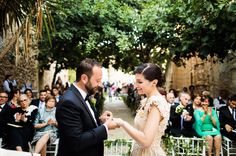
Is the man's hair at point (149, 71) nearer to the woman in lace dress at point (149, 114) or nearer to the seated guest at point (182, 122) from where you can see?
the woman in lace dress at point (149, 114)

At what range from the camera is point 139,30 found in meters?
13.7

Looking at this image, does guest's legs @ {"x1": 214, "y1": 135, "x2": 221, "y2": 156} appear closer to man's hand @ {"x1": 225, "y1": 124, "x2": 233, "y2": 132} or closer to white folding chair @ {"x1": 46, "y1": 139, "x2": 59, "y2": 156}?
man's hand @ {"x1": 225, "y1": 124, "x2": 233, "y2": 132}

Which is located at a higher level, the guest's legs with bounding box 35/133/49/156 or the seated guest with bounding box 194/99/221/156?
the seated guest with bounding box 194/99/221/156

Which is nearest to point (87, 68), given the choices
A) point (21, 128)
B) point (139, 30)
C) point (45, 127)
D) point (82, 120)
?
point (82, 120)

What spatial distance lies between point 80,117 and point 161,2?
33.7 ft

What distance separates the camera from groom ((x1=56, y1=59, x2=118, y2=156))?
8.56 ft

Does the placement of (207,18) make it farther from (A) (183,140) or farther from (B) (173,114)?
(A) (183,140)

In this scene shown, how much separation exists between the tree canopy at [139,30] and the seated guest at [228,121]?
4.72ft

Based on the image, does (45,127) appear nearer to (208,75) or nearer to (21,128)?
(21,128)

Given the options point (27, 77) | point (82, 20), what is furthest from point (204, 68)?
point (27, 77)

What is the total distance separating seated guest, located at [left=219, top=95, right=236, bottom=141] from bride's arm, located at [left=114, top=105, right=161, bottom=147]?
4717 mm

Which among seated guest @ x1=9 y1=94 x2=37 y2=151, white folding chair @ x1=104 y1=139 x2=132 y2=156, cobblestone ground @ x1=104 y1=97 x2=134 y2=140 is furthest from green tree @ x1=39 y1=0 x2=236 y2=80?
white folding chair @ x1=104 y1=139 x2=132 y2=156

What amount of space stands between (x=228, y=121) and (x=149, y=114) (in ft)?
16.0

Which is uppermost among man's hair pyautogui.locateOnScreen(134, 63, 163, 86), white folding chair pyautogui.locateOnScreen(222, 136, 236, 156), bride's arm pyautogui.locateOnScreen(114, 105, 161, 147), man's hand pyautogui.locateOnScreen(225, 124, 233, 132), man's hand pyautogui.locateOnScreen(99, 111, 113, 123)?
man's hair pyautogui.locateOnScreen(134, 63, 163, 86)
